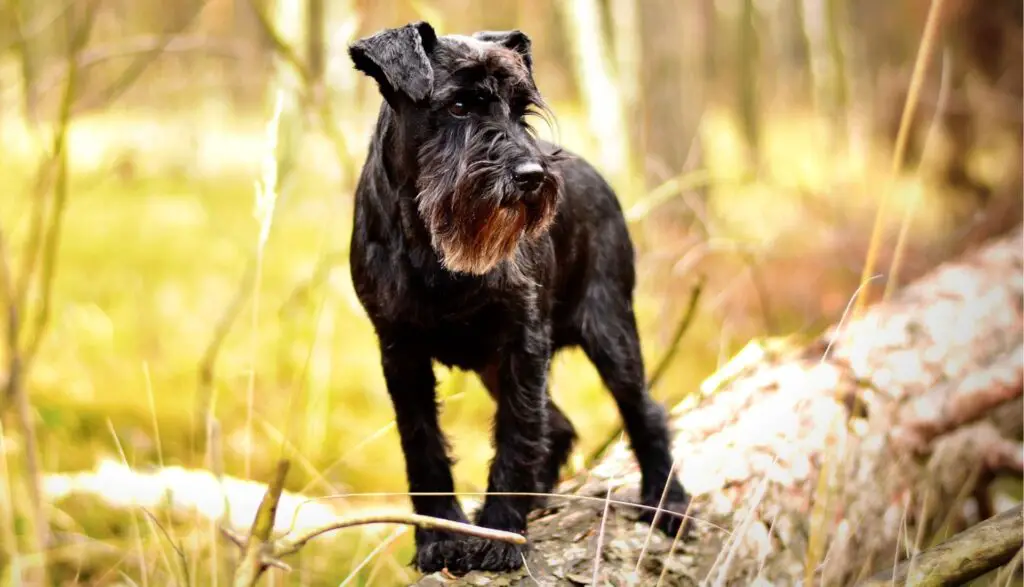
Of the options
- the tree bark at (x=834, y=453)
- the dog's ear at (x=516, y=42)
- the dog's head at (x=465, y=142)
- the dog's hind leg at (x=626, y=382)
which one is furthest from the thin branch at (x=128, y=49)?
the tree bark at (x=834, y=453)

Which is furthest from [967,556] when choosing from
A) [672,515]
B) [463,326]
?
[463,326]

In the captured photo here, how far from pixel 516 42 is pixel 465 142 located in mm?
485

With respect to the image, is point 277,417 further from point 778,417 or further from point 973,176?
point 973,176

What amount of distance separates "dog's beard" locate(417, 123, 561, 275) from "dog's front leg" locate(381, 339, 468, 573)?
1.35ft

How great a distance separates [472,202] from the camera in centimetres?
252

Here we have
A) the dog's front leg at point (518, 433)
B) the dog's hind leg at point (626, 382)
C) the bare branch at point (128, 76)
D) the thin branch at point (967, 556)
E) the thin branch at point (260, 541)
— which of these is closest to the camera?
the thin branch at point (260, 541)

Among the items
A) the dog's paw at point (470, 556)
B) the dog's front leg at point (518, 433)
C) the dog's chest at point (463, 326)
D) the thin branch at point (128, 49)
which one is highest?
the thin branch at point (128, 49)

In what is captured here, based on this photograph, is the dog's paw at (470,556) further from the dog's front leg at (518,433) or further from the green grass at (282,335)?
the green grass at (282,335)

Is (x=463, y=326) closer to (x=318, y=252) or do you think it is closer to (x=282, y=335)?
(x=282, y=335)

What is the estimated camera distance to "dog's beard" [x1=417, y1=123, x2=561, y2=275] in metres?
2.50

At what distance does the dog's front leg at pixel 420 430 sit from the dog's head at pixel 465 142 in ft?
1.33

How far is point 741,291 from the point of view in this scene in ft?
27.1

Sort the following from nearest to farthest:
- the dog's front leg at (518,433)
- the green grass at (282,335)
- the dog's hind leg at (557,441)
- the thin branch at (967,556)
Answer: the thin branch at (967,556) → the dog's front leg at (518,433) → the dog's hind leg at (557,441) → the green grass at (282,335)

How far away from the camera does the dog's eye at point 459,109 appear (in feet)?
8.51
